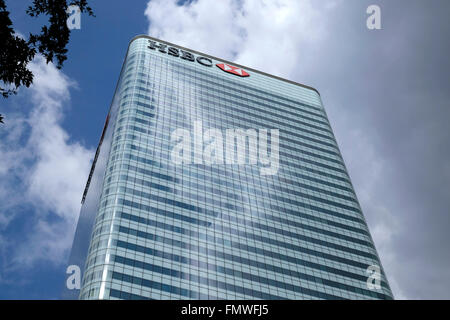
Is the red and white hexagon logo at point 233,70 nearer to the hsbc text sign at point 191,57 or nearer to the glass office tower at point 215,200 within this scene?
the hsbc text sign at point 191,57

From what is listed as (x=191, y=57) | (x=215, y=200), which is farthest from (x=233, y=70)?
(x=215, y=200)

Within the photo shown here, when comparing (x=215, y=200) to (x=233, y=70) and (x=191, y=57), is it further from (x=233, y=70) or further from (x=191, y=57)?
(x=233, y=70)

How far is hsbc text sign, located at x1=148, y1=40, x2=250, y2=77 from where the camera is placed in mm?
114812

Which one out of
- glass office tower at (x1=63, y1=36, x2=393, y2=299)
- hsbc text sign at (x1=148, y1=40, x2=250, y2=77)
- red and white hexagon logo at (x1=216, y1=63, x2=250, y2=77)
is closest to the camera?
glass office tower at (x1=63, y1=36, x2=393, y2=299)

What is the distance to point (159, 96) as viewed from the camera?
310 ft

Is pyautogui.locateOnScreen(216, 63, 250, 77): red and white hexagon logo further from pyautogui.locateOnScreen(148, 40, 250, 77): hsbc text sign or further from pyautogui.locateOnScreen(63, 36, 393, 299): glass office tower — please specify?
pyautogui.locateOnScreen(63, 36, 393, 299): glass office tower

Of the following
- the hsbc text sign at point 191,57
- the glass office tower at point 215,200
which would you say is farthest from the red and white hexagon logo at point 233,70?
the glass office tower at point 215,200

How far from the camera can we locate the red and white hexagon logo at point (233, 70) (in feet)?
397

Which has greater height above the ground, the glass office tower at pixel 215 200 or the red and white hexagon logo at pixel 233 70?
the red and white hexagon logo at pixel 233 70

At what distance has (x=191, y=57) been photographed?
118 meters

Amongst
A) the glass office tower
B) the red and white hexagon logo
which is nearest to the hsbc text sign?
the red and white hexagon logo

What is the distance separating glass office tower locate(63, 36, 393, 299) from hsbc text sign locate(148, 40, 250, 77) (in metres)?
0.93
